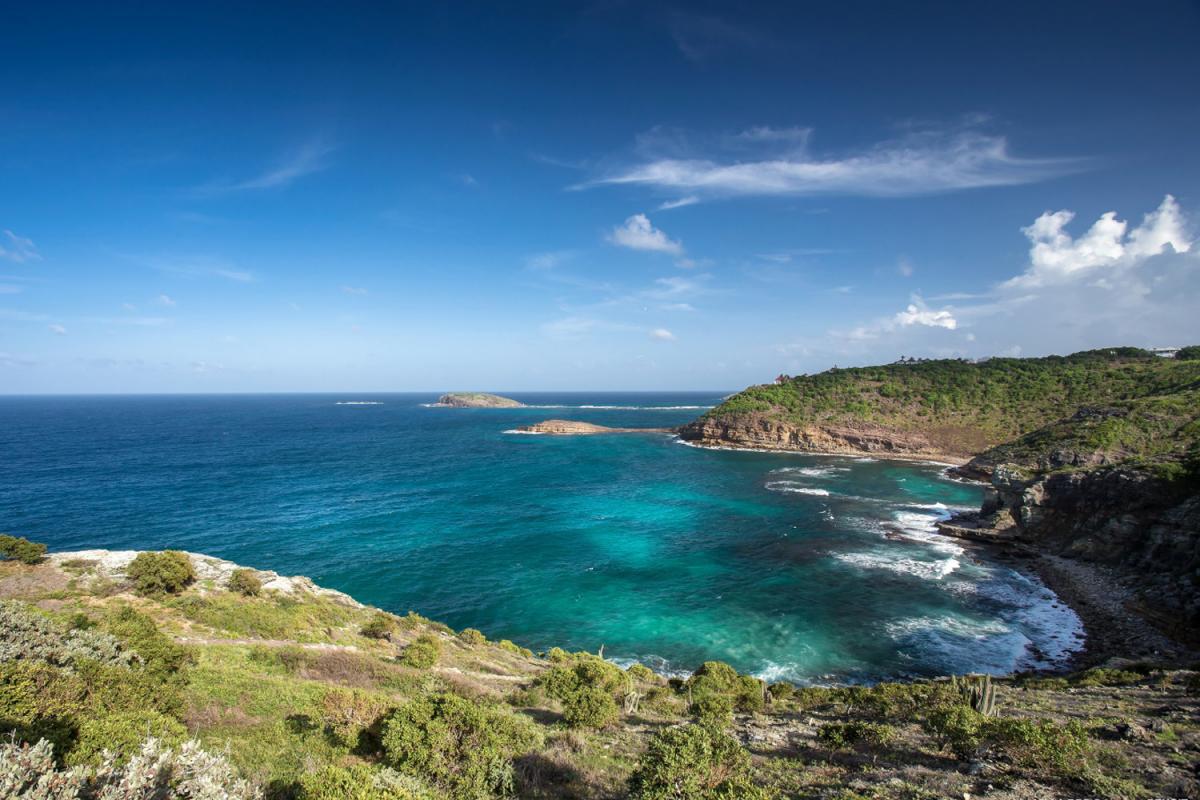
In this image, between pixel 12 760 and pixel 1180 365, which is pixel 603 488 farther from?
pixel 1180 365

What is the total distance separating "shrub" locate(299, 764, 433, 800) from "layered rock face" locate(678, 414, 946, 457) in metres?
113

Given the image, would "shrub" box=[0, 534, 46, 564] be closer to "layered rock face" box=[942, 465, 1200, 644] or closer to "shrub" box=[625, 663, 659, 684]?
"shrub" box=[625, 663, 659, 684]

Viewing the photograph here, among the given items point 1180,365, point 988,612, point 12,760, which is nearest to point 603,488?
point 988,612

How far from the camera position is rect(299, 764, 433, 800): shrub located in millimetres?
8398

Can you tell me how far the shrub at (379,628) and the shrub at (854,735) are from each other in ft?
73.7

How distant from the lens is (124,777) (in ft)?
25.7

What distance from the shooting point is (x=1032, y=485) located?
5109 centimetres

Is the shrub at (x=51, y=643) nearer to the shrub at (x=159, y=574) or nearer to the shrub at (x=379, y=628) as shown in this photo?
the shrub at (x=159, y=574)

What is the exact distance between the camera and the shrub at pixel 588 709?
59.0 ft

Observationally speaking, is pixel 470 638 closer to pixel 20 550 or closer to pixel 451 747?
pixel 451 747

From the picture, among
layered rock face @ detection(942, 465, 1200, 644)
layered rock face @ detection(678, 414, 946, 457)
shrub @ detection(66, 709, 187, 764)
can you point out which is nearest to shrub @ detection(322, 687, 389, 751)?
shrub @ detection(66, 709, 187, 764)

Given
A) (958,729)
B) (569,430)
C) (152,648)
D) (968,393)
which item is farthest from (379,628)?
(968,393)

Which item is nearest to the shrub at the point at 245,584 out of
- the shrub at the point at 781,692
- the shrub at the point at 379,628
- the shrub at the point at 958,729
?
the shrub at the point at 379,628

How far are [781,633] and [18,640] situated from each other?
37926mm
